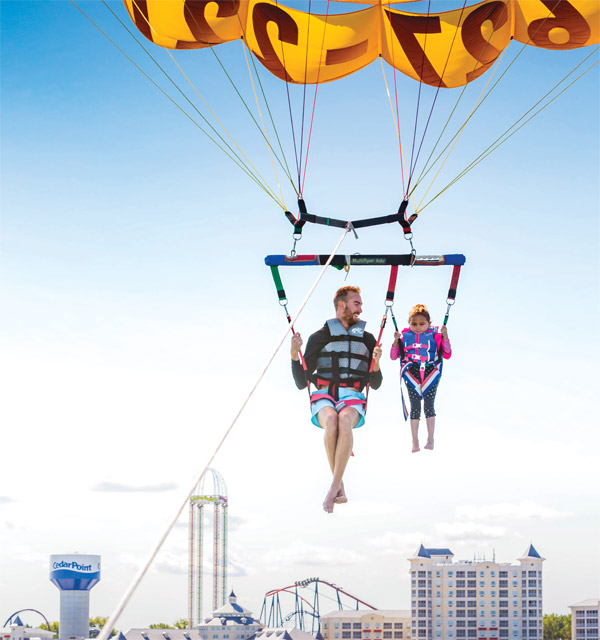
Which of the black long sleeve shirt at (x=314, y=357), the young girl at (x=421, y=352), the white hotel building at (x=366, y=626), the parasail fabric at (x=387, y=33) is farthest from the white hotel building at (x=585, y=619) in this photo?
the black long sleeve shirt at (x=314, y=357)

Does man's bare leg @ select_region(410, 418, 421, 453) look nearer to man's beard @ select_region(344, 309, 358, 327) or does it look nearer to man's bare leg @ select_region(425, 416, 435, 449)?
man's bare leg @ select_region(425, 416, 435, 449)

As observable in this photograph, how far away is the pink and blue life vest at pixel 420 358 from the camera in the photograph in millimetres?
12336

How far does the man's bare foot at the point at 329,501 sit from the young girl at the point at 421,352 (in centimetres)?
172

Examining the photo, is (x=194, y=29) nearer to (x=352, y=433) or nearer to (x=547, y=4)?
(x=547, y=4)

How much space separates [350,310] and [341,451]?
174 cm

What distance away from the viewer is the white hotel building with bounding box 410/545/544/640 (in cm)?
7925

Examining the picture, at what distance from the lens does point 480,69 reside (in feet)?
48.2

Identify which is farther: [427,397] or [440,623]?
[440,623]

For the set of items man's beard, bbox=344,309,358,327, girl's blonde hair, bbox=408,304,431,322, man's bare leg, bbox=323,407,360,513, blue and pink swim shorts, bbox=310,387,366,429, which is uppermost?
girl's blonde hair, bbox=408,304,431,322

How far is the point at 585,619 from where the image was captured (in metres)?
77.1


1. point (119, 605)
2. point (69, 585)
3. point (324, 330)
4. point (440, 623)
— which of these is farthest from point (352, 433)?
point (69, 585)

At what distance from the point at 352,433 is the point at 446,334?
1822mm

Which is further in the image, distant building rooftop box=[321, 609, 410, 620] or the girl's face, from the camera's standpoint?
distant building rooftop box=[321, 609, 410, 620]

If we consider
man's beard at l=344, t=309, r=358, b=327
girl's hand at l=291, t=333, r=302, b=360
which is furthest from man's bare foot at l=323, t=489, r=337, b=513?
man's beard at l=344, t=309, r=358, b=327
